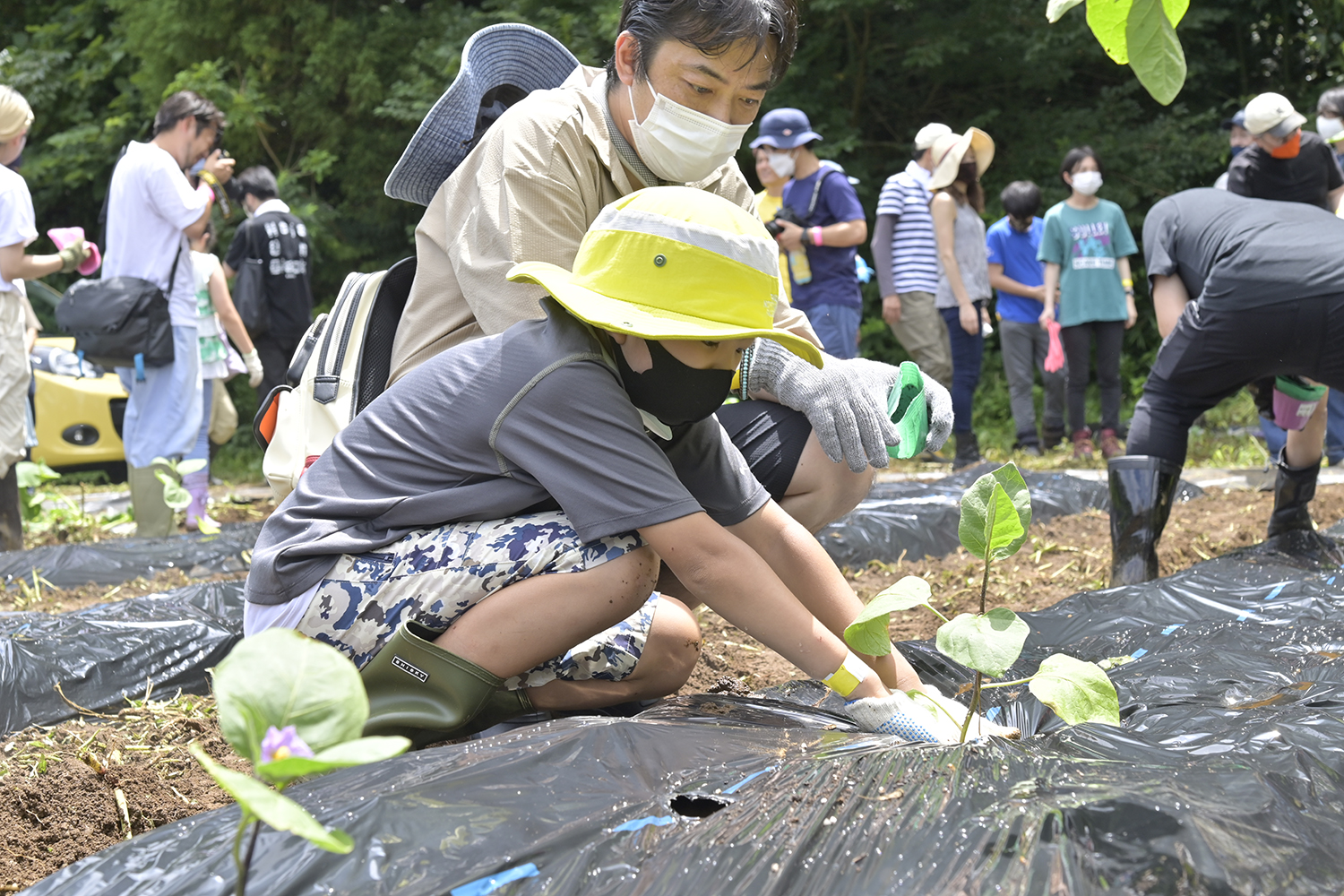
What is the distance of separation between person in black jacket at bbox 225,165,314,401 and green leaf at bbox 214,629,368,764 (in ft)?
15.2

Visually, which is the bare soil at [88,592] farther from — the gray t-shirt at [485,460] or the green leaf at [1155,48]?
the green leaf at [1155,48]

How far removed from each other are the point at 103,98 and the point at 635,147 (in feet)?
39.2

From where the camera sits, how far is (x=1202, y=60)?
31.0 ft

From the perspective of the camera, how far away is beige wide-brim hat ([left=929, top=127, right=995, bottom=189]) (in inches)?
224

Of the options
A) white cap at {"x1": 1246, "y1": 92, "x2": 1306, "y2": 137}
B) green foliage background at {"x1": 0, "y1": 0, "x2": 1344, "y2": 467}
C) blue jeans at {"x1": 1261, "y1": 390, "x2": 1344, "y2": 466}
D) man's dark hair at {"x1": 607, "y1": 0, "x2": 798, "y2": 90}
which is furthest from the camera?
green foliage background at {"x1": 0, "y1": 0, "x2": 1344, "y2": 467}

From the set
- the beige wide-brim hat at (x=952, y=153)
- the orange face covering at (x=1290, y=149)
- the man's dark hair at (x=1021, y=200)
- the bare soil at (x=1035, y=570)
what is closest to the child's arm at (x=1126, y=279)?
the man's dark hair at (x=1021, y=200)

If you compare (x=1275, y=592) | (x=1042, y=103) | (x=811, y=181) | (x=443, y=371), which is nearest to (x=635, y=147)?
(x=443, y=371)

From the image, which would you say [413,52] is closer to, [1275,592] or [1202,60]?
[1202,60]

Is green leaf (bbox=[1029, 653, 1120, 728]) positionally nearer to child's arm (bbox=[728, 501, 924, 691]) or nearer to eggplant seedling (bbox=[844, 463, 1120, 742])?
eggplant seedling (bbox=[844, 463, 1120, 742])

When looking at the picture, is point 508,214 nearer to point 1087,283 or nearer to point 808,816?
point 808,816

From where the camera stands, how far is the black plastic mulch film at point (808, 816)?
1038 mm

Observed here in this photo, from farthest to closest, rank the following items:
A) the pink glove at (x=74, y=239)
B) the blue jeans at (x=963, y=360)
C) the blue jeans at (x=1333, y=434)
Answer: the blue jeans at (x=963, y=360) → the blue jeans at (x=1333, y=434) → the pink glove at (x=74, y=239)

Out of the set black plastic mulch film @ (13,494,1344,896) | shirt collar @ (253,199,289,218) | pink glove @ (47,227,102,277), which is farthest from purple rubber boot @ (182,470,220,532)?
black plastic mulch film @ (13,494,1344,896)

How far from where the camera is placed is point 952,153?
569 cm
